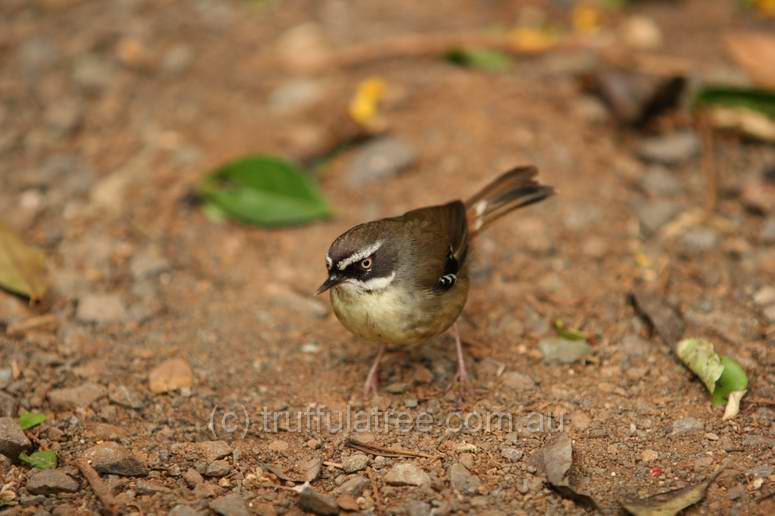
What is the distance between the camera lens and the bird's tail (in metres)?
6.29

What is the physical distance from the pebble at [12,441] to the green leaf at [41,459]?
4 cm

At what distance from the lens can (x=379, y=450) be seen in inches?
195

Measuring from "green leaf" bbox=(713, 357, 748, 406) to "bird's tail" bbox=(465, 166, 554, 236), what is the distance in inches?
72.2

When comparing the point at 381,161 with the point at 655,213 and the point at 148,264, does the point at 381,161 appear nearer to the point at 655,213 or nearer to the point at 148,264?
the point at 148,264

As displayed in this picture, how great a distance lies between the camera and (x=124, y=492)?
14.9 feet

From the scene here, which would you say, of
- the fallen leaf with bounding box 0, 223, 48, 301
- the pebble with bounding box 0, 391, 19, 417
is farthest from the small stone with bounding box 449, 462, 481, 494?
the fallen leaf with bounding box 0, 223, 48, 301

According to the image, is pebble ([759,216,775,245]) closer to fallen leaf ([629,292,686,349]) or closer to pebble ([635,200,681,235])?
pebble ([635,200,681,235])

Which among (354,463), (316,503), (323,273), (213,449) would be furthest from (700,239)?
(213,449)

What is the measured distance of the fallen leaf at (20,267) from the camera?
6.06 meters

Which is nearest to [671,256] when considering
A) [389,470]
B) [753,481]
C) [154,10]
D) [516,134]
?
[516,134]

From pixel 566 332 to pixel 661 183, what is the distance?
210cm

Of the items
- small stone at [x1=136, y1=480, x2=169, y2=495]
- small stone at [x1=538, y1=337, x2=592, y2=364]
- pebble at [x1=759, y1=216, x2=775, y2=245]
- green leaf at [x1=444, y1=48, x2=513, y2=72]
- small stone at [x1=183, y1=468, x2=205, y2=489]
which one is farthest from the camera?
green leaf at [x1=444, y1=48, x2=513, y2=72]

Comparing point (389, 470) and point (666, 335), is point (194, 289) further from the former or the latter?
point (666, 335)

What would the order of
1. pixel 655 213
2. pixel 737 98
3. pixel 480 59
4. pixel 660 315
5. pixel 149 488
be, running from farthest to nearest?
pixel 480 59 < pixel 737 98 < pixel 655 213 < pixel 660 315 < pixel 149 488
